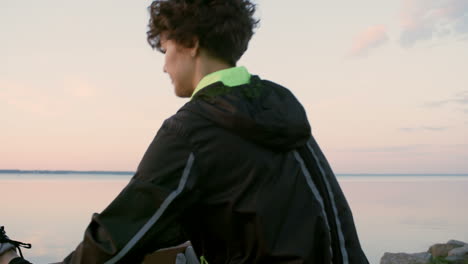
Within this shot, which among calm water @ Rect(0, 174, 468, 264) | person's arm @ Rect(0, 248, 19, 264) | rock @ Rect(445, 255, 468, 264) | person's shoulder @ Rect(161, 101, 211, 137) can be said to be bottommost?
calm water @ Rect(0, 174, 468, 264)

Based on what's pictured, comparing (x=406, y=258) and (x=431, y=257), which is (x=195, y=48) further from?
(x=431, y=257)

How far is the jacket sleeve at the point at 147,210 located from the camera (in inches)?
58.9

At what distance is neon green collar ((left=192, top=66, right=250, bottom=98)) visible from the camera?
1732mm

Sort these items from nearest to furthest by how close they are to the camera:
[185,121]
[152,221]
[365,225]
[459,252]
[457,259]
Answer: [152,221] < [185,121] < [457,259] < [459,252] < [365,225]

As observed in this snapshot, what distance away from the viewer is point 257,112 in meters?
1.62

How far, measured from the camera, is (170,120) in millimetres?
1640

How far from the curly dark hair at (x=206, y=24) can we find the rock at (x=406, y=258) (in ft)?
22.4

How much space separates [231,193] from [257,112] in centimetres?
29

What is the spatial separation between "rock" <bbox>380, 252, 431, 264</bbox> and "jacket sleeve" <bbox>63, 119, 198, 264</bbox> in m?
7.00

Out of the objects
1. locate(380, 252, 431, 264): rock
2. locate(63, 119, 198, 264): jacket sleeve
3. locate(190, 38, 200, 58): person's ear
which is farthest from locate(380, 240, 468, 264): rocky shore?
locate(63, 119, 198, 264): jacket sleeve

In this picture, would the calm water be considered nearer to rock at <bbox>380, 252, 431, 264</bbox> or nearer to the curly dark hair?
rock at <bbox>380, 252, 431, 264</bbox>

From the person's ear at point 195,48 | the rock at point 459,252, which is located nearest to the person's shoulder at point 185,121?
Answer: the person's ear at point 195,48

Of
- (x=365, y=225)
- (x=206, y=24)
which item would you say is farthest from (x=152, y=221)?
(x=365, y=225)

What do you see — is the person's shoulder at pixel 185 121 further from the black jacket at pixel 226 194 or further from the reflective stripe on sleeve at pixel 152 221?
the reflective stripe on sleeve at pixel 152 221
